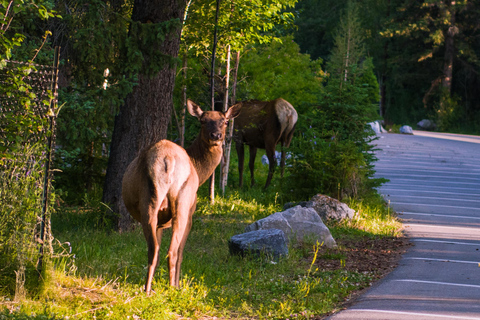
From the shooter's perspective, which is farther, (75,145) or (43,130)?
(75,145)

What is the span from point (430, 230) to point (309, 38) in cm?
5230

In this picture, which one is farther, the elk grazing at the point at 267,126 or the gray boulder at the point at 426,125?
the gray boulder at the point at 426,125

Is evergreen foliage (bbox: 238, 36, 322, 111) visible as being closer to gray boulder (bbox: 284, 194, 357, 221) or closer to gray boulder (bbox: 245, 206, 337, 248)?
gray boulder (bbox: 284, 194, 357, 221)

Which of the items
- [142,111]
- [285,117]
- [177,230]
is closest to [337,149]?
[285,117]

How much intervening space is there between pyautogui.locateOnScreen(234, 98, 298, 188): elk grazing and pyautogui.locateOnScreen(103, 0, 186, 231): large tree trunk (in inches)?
206

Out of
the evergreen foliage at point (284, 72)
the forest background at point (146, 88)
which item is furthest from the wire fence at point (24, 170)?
the evergreen foliage at point (284, 72)

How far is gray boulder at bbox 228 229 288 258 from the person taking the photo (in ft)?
27.2

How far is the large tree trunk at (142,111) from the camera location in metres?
9.70

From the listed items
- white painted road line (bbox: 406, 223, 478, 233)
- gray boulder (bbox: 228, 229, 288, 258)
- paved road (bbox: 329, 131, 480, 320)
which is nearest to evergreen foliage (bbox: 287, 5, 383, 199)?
white painted road line (bbox: 406, 223, 478, 233)

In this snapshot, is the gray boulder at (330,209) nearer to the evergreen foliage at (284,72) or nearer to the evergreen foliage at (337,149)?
the evergreen foliage at (337,149)

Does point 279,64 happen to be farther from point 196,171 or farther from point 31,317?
point 31,317

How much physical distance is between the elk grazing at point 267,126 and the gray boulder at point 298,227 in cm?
515

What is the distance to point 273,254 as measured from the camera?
8344 millimetres

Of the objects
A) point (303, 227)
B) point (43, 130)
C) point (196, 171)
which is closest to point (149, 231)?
point (196, 171)
